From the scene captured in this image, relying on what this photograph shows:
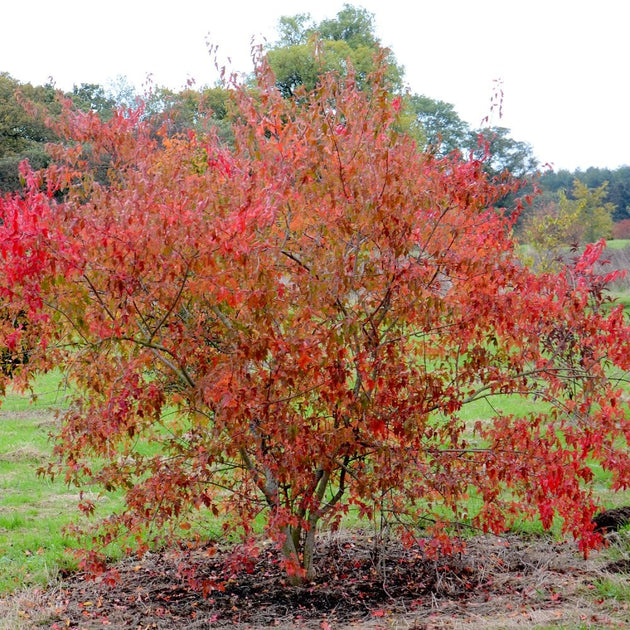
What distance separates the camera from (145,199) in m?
3.23

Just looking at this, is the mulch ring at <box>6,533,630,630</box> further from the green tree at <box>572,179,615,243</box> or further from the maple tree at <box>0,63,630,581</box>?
the green tree at <box>572,179,615,243</box>

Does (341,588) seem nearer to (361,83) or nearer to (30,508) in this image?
(30,508)

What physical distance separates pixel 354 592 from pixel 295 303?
2.09m

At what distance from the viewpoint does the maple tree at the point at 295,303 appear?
3250 millimetres

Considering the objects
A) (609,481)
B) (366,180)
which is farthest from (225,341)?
(609,481)

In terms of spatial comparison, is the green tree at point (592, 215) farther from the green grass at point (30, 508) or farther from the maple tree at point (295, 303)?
the maple tree at point (295, 303)

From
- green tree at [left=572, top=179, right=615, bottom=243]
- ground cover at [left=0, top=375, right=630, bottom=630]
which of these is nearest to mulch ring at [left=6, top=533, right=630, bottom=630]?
ground cover at [left=0, top=375, right=630, bottom=630]

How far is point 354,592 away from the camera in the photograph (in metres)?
4.62

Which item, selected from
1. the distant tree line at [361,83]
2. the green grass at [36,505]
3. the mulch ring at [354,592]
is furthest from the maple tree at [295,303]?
the distant tree line at [361,83]

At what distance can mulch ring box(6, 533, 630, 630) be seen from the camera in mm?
4176

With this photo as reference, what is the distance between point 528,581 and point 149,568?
2.66 m

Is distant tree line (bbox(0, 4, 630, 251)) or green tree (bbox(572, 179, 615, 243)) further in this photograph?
green tree (bbox(572, 179, 615, 243))

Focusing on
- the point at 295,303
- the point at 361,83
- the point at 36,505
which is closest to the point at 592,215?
the point at 361,83

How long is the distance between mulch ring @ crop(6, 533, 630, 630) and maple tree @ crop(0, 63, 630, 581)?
388 mm
